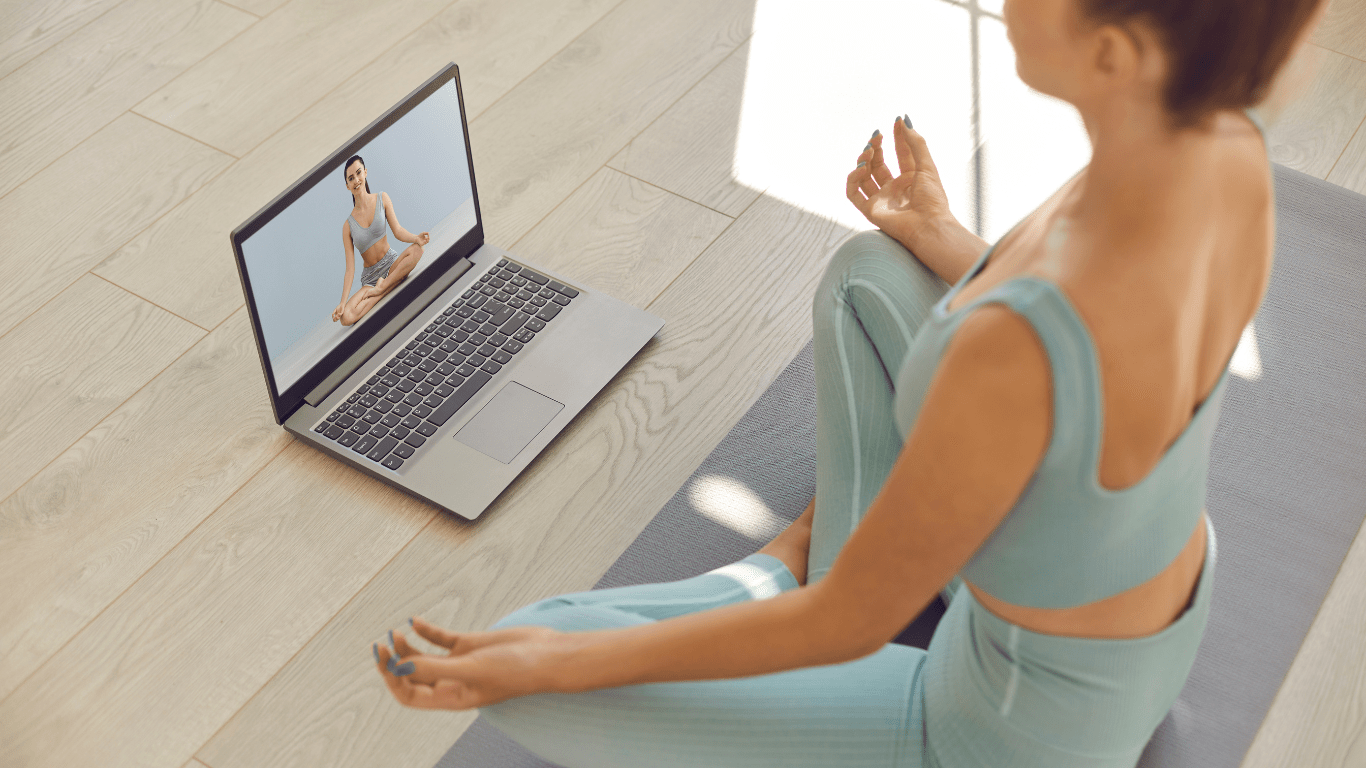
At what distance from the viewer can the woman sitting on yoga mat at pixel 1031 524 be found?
0.71 meters

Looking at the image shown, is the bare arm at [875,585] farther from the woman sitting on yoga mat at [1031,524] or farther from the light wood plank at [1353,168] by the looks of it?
the light wood plank at [1353,168]

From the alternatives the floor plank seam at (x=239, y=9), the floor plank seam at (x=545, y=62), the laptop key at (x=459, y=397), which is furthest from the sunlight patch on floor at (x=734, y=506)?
the floor plank seam at (x=239, y=9)

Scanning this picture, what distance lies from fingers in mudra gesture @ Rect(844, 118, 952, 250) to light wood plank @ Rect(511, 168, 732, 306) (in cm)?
53

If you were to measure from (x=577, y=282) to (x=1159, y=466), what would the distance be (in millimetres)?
1124

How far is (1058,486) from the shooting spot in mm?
770

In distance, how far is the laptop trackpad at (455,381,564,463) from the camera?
5.14 feet

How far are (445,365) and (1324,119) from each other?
163cm

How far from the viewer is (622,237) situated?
1923mm

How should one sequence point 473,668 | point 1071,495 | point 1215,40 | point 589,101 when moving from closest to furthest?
point 1215,40, point 1071,495, point 473,668, point 589,101

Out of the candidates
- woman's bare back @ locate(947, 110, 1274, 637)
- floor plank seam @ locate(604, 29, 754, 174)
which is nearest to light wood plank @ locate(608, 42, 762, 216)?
floor plank seam @ locate(604, 29, 754, 174)

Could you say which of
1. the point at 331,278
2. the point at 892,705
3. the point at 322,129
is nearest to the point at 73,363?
the point at 331,278

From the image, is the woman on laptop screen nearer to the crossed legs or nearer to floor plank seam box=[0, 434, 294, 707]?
floor plank seam box=[0, 434, 294, 707]

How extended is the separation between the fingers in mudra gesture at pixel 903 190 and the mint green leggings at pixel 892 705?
45 cm

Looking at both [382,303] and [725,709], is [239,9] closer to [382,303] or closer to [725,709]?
[382,303]
